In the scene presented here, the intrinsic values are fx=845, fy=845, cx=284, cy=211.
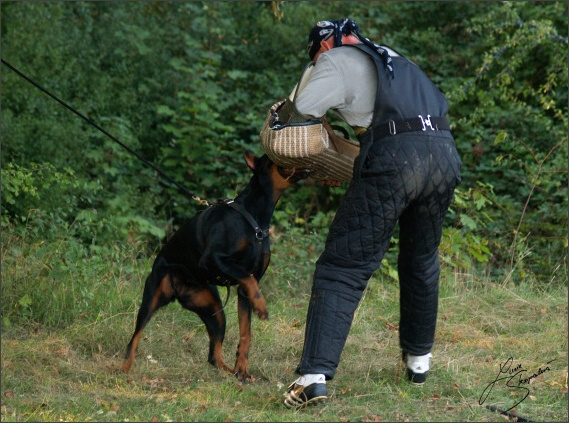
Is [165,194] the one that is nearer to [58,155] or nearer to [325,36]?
[58,155]

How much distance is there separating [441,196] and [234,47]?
8008 mm

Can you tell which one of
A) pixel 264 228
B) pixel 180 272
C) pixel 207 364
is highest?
pixel 264 228

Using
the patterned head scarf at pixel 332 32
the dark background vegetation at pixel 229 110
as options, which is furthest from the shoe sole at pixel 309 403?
the dark background vegetation at pixel 229 110

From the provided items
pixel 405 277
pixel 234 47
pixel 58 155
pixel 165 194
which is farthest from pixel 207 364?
pixel 234 47

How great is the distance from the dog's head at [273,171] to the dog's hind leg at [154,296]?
2.98 ft

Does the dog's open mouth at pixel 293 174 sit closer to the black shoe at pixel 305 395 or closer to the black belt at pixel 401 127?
the black belt at pixel 401 127

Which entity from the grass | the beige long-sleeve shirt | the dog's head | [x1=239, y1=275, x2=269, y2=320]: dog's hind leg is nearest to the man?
the beige long-sleeve shirt

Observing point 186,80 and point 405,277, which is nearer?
point 405,277

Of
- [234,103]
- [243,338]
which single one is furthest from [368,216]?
[234,103]

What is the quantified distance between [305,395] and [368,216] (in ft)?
3.11

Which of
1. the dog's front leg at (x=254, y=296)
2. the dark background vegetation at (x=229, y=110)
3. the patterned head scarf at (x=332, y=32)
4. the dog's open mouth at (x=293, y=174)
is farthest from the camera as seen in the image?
the dark background vegetation at (x=229, y=110)

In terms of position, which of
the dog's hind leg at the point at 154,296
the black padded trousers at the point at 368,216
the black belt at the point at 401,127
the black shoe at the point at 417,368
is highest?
the black belt at the point at 401,127

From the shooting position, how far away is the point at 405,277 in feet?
15.2

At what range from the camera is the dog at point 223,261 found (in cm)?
496
